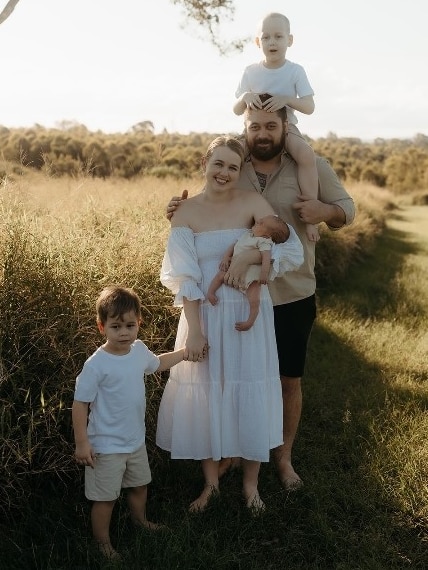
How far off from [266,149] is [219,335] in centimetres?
99

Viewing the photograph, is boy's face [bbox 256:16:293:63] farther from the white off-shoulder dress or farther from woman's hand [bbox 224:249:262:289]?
woman's hand [bbox 224:249:262:289]

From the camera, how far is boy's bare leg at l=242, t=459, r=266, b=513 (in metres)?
3.31

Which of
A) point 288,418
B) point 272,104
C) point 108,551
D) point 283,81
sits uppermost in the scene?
point 283,81


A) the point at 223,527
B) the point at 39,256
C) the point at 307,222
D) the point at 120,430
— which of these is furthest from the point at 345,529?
the point at 39,256

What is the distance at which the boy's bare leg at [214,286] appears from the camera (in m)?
3.11

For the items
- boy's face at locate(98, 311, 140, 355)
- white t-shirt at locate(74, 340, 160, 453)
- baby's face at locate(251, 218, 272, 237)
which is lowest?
white t-shirt at locate(74, 340, 160, 453)

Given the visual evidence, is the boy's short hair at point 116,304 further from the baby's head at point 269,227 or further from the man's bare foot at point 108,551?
the man's bare foot at point 108,551

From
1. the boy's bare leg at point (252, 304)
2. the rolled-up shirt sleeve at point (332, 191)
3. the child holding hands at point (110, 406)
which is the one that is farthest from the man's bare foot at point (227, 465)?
the rolled-up shirt sleeve at point (332, 191)

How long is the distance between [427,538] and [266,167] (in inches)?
80.4

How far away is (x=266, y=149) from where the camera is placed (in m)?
3.34

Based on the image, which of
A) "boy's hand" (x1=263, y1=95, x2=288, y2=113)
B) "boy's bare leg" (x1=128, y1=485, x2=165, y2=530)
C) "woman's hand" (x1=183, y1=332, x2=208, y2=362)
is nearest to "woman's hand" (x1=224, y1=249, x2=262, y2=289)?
"woman's hand" (x1=183, y1=332, x2=208, y2=362)

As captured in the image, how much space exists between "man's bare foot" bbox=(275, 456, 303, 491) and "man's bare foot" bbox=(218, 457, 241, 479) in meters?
0.23

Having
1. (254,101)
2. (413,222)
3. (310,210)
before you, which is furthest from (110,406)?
(413,222)

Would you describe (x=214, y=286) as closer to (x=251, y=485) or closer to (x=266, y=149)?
(x=266, y=149)
